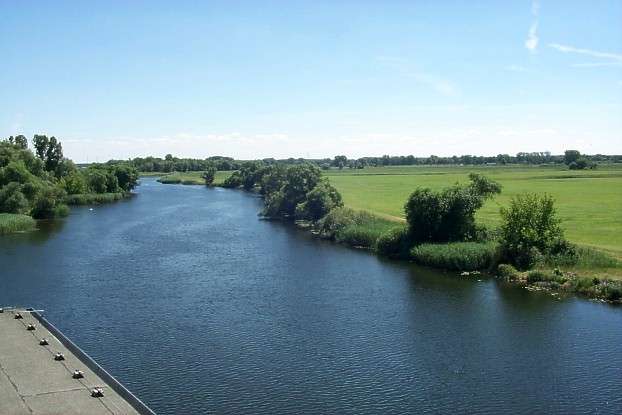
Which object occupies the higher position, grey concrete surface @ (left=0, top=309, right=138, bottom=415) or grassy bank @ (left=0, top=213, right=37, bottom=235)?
grassy bank @ (left=0, top=213, right=37, bottom=235)

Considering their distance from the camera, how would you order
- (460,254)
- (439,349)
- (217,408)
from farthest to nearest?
(460,254) < (439,349) < (217,408)

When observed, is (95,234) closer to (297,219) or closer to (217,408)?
(297,219)

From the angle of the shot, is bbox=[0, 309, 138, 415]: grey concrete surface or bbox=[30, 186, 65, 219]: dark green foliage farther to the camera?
bbox=[30, 186, 65, 219]: dark green foliage

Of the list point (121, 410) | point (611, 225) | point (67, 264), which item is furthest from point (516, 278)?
point (67, 264)

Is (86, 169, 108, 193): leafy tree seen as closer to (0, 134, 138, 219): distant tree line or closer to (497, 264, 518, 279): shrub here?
(0, 134, 138, 219): distant tree line

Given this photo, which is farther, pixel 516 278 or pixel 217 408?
pixel 516 278

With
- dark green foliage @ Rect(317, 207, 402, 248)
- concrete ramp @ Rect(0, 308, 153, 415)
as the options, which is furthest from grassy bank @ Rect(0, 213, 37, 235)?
concrete ramp @ Rect(0, 308, 153, 415)

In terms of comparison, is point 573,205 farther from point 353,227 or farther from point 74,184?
point 74,184

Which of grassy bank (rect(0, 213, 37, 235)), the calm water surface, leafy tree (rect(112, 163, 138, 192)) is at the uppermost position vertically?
leafy tree (rect(112, 163, 138, 192))
